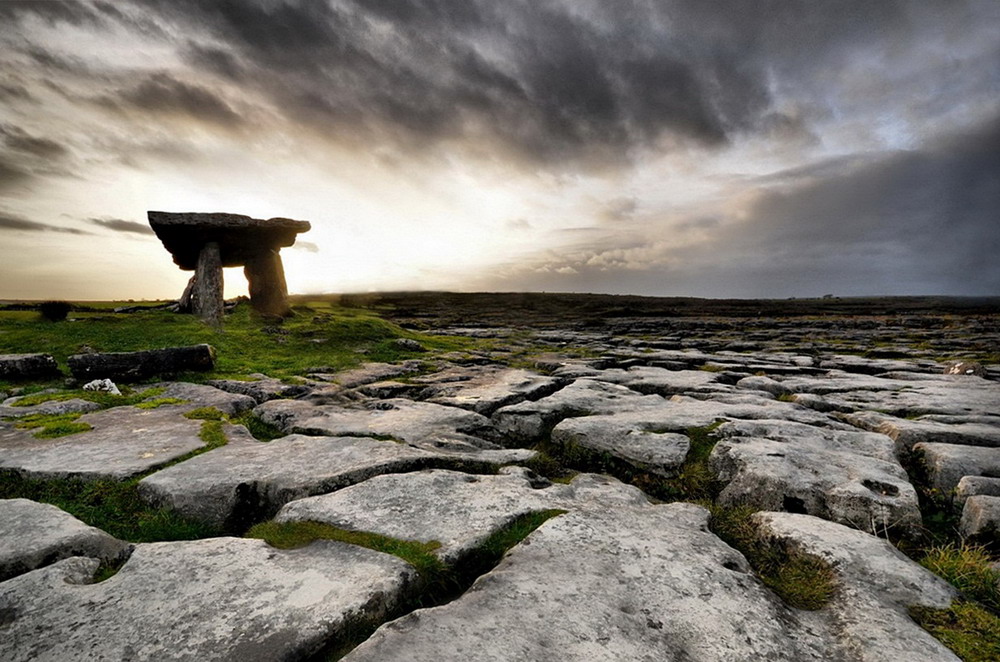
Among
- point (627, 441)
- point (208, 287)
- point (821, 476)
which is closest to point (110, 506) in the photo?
point (627, 441)

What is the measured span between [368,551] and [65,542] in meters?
1.76

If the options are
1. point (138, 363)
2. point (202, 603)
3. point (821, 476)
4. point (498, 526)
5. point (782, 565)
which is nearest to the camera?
point (202, 603)

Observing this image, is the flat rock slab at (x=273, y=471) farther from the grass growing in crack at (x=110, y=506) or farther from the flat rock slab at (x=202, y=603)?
the flat rock slab at (x=202, y=603)

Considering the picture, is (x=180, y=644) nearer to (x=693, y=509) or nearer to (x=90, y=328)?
(x=693, y=509)

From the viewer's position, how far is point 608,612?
2.16 metres

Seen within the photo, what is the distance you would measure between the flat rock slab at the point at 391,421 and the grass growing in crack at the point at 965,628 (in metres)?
3.57

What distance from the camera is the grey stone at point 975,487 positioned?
3408 mm

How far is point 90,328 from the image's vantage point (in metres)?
10.6

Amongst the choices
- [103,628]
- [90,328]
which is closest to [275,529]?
[103,628]

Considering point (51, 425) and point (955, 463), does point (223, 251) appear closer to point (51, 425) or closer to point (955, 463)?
point (51, 425)

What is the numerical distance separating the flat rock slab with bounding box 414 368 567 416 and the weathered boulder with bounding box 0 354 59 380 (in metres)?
6.02

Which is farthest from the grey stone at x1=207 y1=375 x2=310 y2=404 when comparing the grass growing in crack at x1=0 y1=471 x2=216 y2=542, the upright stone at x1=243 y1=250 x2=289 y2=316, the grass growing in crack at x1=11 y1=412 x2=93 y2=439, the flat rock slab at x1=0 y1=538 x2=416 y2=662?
the upright stone at x1=243 y1=250 x2=289 y2=316

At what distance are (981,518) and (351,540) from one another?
409 centimetres

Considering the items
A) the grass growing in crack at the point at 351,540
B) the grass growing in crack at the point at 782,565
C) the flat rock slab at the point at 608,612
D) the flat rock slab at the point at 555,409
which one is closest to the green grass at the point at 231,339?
the flat rock slab at the point at 555,409
